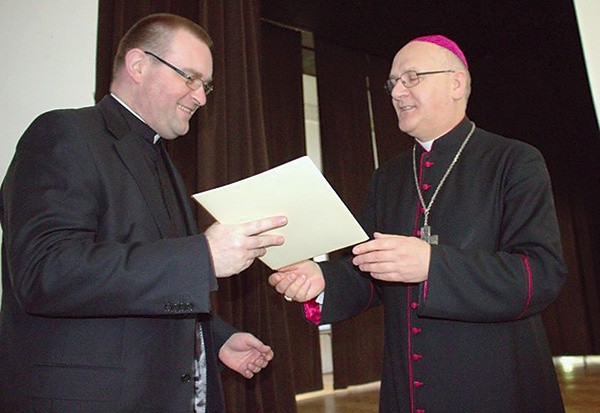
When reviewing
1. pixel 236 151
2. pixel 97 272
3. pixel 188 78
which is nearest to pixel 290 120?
pixel 236 151

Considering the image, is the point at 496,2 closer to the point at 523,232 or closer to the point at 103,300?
the point at 523,232

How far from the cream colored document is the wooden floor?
11.6ft

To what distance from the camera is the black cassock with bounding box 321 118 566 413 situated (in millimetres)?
1424

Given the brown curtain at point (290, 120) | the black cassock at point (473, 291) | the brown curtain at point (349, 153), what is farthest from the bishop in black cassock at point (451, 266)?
the brown curtain at point (349, 153)

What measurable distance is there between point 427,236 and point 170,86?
39.8 inches

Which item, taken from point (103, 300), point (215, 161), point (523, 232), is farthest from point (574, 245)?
point (103, 300)

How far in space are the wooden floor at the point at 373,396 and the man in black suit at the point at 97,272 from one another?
3.54m

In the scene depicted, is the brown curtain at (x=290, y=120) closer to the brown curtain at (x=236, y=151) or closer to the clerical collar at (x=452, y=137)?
the brown curtain at (x=236, y=151)

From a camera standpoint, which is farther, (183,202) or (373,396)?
(373,396)

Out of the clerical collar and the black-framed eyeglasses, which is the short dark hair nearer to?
the black-framed eyeglasses

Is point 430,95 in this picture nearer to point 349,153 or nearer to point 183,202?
point 183,202

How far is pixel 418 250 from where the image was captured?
4.64ft

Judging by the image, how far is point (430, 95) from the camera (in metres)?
1.93

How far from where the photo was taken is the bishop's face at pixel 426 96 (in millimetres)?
1938
